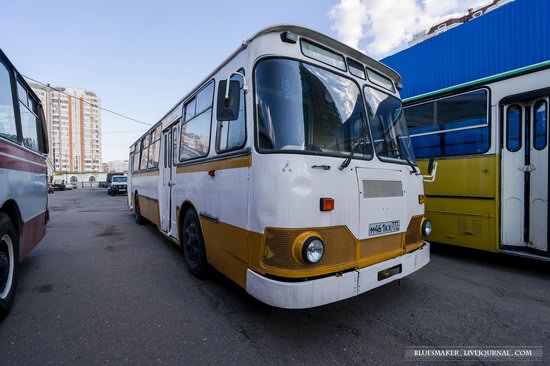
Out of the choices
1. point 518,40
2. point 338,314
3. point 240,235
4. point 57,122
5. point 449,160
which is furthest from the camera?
point 57,122

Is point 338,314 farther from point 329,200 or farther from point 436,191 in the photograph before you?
point 436,191

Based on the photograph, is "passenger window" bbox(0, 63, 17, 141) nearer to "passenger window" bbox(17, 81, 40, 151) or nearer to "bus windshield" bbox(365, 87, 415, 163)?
"passenger window" bbox(17, 81, 40, 151)

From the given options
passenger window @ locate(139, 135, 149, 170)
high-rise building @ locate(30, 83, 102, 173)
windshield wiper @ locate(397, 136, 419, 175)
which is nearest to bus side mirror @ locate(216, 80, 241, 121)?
windshield wiper @ locate(397, 136, 419, 175)

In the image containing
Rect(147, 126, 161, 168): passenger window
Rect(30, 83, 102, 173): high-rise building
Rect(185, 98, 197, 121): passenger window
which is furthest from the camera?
Rect(30, 83, 102, 173): high-rise building

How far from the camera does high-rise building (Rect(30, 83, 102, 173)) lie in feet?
160

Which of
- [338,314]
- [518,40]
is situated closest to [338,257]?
[338,314]

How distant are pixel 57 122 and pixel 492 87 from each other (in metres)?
62.9

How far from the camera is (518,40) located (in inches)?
339

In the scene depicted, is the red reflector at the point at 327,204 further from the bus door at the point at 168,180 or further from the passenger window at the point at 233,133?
the bus door at the point at 168,180

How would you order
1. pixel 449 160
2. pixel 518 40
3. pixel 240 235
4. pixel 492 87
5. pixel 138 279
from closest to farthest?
pixel 240 235 → pixel 138 279 → pixel 492 87 → pixel 449 160 → pixel 518 40

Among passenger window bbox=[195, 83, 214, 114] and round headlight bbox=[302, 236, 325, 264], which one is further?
passenger window bbox=[195, 83, 214, 114]

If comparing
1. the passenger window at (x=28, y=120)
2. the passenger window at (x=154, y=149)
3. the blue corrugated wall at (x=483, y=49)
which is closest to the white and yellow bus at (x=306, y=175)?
the passenger window at (x=28, y=120)

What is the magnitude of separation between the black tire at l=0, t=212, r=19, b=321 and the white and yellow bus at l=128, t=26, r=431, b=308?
215 cm

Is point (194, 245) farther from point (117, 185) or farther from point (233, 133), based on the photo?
point (117, 185)
